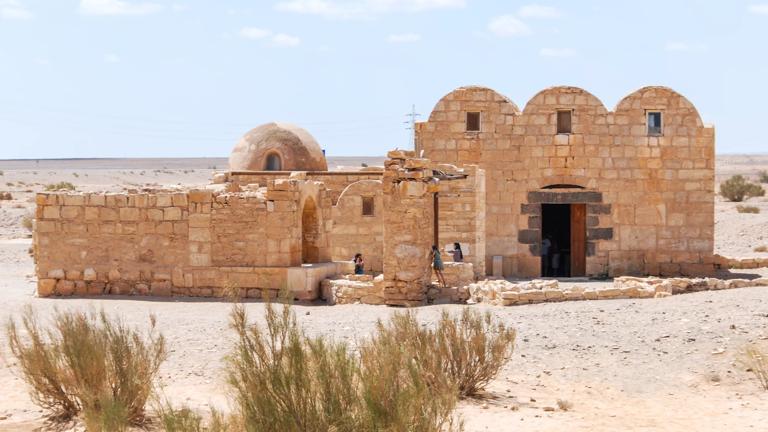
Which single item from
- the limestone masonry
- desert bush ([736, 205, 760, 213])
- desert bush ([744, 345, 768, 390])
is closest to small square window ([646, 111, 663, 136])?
the limestone masonry

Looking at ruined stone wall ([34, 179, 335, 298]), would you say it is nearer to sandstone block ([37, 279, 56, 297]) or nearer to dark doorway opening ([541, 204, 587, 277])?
sandstone block ([37, 279, 56, 297])

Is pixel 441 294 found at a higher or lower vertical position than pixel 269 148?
lower

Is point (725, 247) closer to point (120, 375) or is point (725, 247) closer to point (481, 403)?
point (481, 403)

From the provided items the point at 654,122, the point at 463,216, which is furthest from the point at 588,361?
the point at 654,122

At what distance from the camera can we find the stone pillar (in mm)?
Result: 13734

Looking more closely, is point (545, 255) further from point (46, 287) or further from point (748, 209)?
point (748, 209)

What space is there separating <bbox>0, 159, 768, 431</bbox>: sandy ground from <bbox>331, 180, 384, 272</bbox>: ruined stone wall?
4771mm

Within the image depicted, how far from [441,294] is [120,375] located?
742 centimetres

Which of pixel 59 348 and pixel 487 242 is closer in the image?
pixel 59 348

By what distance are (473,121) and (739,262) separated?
6395 millimetres

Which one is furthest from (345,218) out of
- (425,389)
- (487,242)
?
(425,389)

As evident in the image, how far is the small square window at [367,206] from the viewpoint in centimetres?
1917

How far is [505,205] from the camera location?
19.6 meters

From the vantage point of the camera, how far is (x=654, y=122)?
64.2 ft
